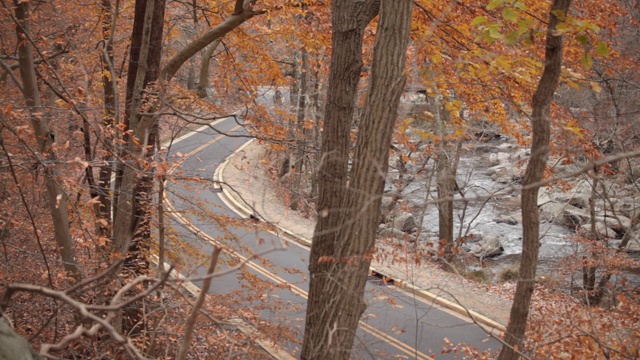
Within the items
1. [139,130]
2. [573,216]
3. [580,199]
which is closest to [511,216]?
[573,216]

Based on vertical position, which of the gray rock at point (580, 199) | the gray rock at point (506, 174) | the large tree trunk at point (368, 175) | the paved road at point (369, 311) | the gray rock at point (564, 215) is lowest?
the paved road at point (369, 311)

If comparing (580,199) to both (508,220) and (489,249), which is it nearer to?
(508,220)

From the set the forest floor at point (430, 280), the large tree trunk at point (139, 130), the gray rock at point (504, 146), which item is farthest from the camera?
the gray rock at point (504, 146)

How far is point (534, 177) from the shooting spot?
5.19 m

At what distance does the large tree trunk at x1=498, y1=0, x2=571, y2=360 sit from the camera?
16.4 feet

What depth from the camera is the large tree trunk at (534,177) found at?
197 inches

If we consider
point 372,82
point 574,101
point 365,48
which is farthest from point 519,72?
point 574,101

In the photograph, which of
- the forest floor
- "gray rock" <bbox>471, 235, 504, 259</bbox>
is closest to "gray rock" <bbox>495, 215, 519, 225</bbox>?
"gray rock" <bbox>471, 235, 504, 259</bbox>

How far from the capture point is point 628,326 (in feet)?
27.1

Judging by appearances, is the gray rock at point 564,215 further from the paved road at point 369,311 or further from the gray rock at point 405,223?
the paved road at point 369,311

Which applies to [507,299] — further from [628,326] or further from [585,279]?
[628,326]

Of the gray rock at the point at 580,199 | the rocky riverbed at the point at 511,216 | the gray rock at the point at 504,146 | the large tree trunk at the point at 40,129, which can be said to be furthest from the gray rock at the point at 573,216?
the large tree trunk at the point at 40,129

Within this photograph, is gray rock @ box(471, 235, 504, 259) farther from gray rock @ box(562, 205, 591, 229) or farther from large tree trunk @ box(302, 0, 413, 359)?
large tree trunk @ box(302, 0, 413, 359)

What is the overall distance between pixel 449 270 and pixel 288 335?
9.75m
